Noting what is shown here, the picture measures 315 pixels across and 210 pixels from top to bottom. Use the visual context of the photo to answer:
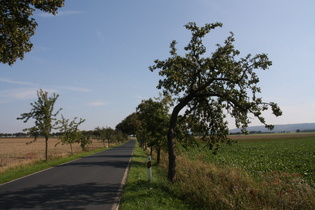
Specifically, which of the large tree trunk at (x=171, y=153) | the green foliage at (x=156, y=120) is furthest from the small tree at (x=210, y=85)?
the green foliage at (x=156, y=120)

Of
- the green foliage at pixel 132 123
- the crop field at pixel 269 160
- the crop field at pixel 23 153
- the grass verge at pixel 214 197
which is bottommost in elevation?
the crop field at pixel 269 160

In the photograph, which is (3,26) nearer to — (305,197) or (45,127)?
(305,197)

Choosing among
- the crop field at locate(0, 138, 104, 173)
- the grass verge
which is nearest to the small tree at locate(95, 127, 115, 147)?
the crop field at locate(0, 138, 104, 173)

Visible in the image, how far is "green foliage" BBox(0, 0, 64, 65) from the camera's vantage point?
6.71m

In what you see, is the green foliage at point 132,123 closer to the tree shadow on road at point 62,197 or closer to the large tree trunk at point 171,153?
the large tree trunk at point 171,153

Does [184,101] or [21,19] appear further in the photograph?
[184,101]

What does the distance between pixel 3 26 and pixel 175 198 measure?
7226 millimetres

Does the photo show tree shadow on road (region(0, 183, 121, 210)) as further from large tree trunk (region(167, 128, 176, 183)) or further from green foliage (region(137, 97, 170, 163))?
green foliage (region(137, 97, 170, 163))

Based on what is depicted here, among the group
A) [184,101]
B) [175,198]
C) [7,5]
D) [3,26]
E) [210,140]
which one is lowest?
[175,198]

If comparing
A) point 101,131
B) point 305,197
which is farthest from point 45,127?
point 101,131

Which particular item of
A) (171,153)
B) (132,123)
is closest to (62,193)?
(171,153)

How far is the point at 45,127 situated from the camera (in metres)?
22.0

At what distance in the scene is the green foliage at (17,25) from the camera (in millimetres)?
6708

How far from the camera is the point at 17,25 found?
23.5 feet
